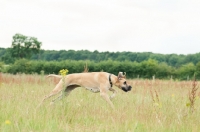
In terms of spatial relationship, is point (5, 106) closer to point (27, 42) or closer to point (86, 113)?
point (86, 113)

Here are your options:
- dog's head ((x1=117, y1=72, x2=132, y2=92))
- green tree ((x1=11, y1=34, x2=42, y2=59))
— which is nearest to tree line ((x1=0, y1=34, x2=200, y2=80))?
green tree ((x1=11, y1=34, x2=42, y2=59))

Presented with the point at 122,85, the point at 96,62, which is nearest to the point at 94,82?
the point at 122,85

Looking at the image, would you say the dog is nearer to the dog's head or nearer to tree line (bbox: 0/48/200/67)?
the dog's head

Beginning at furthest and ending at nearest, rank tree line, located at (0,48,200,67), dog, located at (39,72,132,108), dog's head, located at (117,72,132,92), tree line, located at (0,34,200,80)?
tree line, located at (0,48,200,67)
tree line, located at (0,34,200,80)
dog's head, located at (117,72,132,92)
dog, located at (39,72,132,108)

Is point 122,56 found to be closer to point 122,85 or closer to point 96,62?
point 96,62

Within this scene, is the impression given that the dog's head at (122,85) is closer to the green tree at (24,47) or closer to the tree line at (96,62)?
the tree line at (96,62)

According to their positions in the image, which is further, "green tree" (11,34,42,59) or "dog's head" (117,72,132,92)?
"green tree" (11,34,42,59)

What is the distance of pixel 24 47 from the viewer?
341 feet

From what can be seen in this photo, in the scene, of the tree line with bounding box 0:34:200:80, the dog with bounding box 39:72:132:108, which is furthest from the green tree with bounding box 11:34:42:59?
the dog with bounding box 39:72:132:108

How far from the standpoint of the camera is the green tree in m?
103

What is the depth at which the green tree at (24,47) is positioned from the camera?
10306 cm

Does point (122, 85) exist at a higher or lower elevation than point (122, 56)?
lower

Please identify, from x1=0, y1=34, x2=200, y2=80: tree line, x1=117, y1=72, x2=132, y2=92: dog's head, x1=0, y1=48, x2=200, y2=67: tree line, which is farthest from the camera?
x1=0, y1=48, x2=200, y2=67: tree line

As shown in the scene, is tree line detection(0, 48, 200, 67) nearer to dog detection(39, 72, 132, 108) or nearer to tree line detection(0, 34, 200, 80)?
tree line detection(0, 34, 200, 80)
